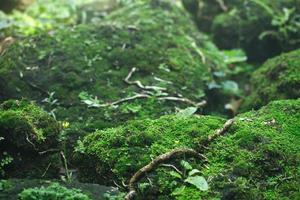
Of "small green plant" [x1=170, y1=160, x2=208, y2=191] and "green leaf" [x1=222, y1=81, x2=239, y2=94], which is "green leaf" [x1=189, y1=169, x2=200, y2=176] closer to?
"small green plant" [x1=170, y1=160, x2=208, y2=191]

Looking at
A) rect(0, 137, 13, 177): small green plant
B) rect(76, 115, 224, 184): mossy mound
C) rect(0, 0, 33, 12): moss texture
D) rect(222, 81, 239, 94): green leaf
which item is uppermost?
rect(0, 0, 33, 12): moss texture

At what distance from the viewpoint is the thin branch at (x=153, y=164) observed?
3736mm

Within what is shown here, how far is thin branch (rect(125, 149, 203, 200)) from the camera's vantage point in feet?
12.3

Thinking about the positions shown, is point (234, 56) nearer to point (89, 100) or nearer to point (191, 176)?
point (89, 100)

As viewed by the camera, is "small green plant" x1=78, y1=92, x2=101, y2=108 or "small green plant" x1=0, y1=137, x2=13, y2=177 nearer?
"small green plant" x1=0, y1=137, x2=13, y2=177

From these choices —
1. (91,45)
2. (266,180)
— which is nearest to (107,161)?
(266,180)

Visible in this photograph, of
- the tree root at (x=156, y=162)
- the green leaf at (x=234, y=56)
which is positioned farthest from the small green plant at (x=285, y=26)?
the tree root at (x=156, y=162)

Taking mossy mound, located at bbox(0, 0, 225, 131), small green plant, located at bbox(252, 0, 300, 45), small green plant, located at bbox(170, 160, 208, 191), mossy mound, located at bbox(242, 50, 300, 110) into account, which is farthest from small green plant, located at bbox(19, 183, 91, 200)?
small green plant, located at bbox(252, 0, 300, 45)

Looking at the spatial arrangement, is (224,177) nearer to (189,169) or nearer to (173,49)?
(189,169)

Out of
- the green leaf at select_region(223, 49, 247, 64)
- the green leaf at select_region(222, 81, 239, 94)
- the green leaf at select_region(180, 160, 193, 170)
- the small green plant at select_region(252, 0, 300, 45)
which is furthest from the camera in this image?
the small green plant at select_region(252, 0, 300, 45)

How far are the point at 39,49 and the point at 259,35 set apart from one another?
4067 mm

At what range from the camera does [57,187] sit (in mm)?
3438

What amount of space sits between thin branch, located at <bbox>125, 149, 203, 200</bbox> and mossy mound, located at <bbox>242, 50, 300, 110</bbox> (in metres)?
2.09

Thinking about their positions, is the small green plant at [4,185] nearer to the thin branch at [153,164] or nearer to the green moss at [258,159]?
the thin branch at [153,164]
